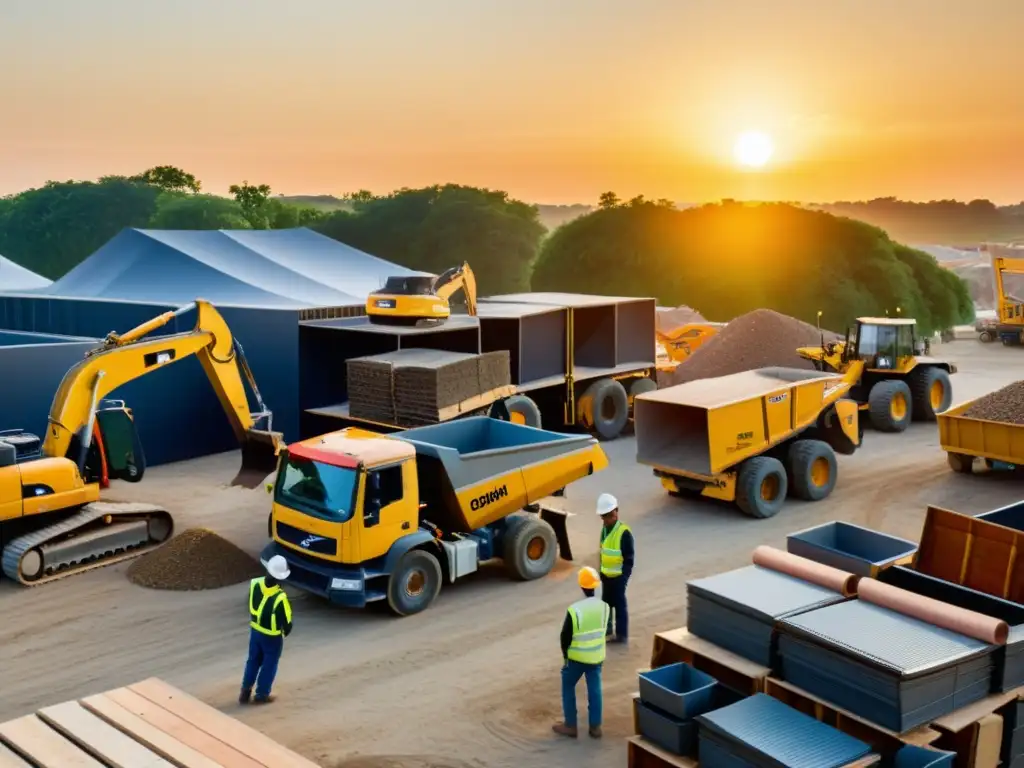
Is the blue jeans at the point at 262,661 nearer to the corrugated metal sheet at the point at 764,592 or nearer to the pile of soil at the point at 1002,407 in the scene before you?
the corrugated metal sheet at the point at 764,592

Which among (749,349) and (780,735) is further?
(749,349)

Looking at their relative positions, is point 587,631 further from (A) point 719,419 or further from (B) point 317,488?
(A) point 719,419

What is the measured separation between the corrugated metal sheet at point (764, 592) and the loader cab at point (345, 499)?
3820mm

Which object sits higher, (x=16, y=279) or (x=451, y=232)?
(x=451, y=232)

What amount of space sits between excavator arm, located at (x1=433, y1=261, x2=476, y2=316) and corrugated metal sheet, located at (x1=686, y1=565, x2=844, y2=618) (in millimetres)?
12241

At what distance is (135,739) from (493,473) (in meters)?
5.68

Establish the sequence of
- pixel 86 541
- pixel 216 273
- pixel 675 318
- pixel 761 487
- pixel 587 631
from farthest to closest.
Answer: pixel 675 318, pixel 216 273, pixel 761 487, pixel 86 541, pixel 587 631

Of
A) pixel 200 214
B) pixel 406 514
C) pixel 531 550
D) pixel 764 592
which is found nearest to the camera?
pixel 764 592

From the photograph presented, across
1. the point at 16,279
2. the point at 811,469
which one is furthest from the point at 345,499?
the point at 16,279

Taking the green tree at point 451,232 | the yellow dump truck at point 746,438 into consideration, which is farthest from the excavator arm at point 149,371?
the green tree at point 451,232

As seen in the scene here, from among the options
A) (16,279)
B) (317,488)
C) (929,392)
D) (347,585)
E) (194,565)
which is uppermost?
(16,279)

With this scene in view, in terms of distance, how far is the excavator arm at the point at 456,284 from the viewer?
20.3 m

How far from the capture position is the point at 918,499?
16125 mm

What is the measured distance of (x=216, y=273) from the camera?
2662cm
